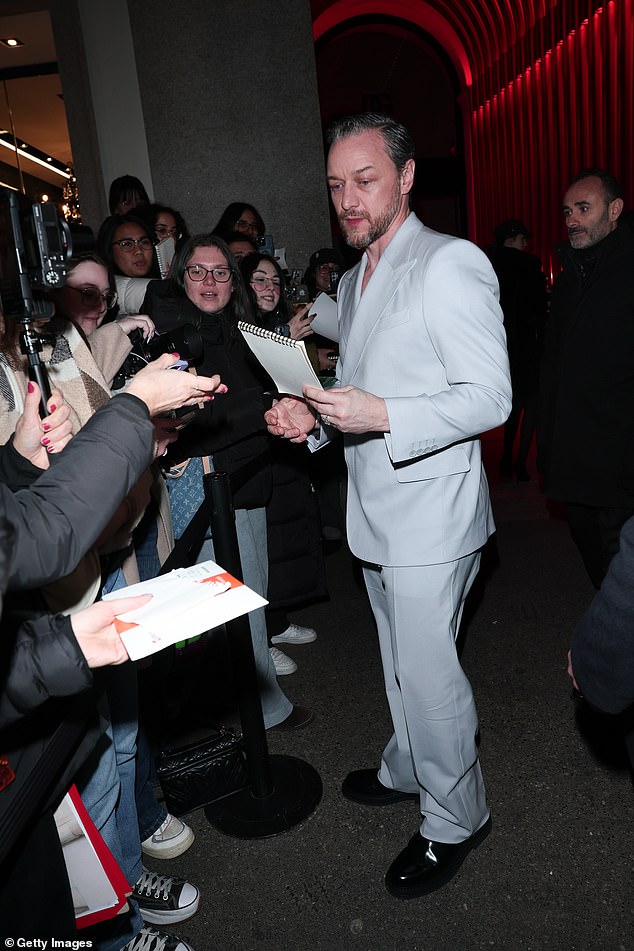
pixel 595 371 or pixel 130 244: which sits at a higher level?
pixel 130 244

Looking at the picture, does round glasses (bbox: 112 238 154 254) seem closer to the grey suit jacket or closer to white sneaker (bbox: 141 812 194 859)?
the grey suit jacket

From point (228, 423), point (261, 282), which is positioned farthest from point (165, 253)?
point (228, 423)

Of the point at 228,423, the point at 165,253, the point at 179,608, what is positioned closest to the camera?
the point at 179,608

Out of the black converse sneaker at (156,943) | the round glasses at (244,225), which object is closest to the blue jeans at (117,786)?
the black converse sneaker at (156,943)

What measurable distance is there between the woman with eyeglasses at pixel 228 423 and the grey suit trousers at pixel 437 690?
704 millimetres

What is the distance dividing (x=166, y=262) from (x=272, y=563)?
149cm

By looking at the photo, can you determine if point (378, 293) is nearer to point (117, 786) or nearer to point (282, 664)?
point (117, 786)

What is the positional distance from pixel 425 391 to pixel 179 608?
0.96m

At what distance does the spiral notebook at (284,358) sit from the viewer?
169cm

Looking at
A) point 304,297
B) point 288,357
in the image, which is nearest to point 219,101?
point 304,297

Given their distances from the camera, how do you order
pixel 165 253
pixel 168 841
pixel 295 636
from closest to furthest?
pixel 168 841, pixel 165 253, pixel 295 636

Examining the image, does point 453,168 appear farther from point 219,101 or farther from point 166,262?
point 166,262

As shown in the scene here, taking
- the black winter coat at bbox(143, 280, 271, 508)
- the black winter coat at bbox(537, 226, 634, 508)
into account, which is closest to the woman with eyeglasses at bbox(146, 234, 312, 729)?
the black winter coat at bbox(143, 280, 271, 508)

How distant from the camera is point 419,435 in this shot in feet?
5.67
